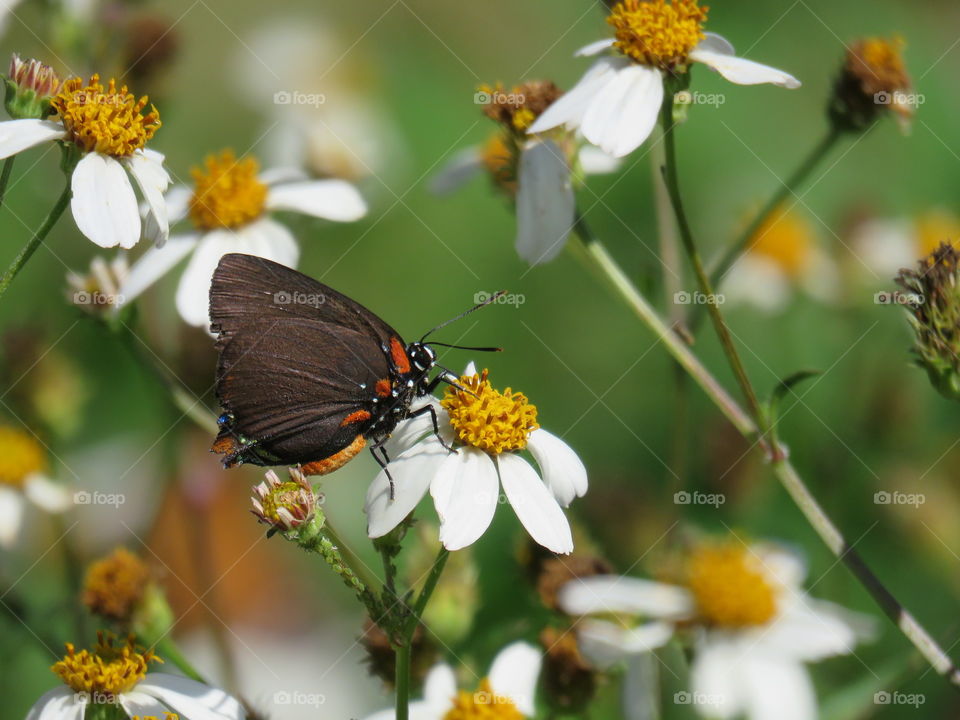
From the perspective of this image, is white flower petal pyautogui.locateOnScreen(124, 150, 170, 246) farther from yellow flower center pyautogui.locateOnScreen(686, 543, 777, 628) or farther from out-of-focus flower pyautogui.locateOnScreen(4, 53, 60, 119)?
yellow flower center pyautogui.locateOnScreen(686, 543, 777, 628)

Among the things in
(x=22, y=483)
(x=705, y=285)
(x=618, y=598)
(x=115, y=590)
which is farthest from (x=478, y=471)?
(x=22, y=483)

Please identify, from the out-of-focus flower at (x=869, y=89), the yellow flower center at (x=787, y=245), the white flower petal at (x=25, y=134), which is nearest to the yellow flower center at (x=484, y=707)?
the white flower petal at (x=25, y=134)

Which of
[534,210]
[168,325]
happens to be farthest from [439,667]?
[168,325]

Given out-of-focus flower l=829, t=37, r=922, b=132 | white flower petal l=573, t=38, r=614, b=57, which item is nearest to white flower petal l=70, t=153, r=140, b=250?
white flower petal l=573, t=38, r=614, b=57

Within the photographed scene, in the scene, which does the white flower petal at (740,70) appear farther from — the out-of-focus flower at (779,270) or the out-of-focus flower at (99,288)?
the out-of-focus flower at (779,270)

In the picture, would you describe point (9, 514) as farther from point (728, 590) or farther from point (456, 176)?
point (728, 590)

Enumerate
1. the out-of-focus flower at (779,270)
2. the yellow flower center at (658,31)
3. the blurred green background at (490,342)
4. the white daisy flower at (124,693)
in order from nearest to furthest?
the white daisy flower at (124,693) → the yellow flower center at (658,31) → the blurred green background at (490,342) → the out-of-focus flower at (779,270)
